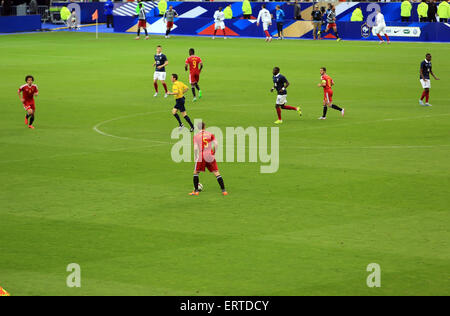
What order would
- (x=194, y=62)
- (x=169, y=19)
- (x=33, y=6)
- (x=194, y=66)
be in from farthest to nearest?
(x=33, y=6) → (x=169, y=19) → (x=194, y=66) → (x=194, y=62)

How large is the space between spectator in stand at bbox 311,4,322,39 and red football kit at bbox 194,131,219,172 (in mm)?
55144

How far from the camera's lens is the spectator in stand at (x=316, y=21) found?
243 feet

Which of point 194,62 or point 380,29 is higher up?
point 380,29

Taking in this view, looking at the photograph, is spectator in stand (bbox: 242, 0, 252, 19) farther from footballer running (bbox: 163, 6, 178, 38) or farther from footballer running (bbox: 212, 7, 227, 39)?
footballer running (bbox: 163, 6, 178, 38)

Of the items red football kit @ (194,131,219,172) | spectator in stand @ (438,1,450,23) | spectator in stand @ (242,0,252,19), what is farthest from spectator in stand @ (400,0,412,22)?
red football kit @ (194,131,219,172)

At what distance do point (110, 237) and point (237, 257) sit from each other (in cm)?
283

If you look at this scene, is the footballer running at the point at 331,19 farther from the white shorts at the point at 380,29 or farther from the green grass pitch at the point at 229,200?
the green grass pitch at the point at 229,200

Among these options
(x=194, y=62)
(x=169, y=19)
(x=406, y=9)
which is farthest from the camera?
(x=169, y=19)

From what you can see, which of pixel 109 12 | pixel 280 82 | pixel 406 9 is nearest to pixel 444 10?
pixel 406 9

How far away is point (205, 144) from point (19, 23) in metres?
68.4

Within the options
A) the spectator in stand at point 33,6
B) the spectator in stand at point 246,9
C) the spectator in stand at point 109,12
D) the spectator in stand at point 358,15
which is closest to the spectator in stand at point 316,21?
the spectator in stand at point 358,15

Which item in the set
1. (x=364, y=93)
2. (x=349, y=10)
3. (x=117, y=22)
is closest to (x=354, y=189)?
(x=364, y=93)

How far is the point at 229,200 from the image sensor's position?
2052 centimetres

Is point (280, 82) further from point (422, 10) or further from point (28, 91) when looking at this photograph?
point (422, 10)
